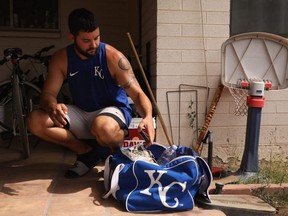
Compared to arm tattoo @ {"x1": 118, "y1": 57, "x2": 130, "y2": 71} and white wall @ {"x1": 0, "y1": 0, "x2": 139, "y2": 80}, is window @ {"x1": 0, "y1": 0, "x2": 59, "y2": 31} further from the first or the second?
arm tattoo @ {"x1": 118, "y1": 57, "x2": 130, "y2": 71}

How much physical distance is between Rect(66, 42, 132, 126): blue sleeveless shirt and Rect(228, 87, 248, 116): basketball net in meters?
1.11

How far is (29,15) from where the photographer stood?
541cm

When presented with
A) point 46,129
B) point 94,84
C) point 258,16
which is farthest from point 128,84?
point 258,16

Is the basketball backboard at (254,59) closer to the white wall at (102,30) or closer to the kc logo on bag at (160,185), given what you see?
the kc logo on bag at (160,185)

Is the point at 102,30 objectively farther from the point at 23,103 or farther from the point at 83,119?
the point at 83,119

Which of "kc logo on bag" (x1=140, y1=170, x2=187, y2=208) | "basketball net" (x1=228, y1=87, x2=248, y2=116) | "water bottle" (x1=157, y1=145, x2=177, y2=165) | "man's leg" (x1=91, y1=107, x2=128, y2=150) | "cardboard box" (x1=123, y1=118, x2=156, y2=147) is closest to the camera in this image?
"kc logo on bag" (x1=140, y1=170, x2=187, y2=208)

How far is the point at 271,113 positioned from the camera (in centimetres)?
393

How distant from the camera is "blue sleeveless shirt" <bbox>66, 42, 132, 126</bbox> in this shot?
304 centimetres

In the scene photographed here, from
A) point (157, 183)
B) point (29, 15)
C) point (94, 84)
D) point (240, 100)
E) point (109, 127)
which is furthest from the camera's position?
point (29, 15)

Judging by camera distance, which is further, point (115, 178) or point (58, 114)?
point (58, 114)

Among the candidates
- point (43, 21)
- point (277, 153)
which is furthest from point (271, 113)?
point (43, 21)

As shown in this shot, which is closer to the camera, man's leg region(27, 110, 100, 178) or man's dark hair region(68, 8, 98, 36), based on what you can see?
man's dark hair region(68, 8, 98, 36)

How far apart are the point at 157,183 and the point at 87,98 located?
105 cm

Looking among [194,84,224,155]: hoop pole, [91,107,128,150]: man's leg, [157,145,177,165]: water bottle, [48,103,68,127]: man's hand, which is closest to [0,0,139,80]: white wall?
[194,84,224,155]: hoop pole
